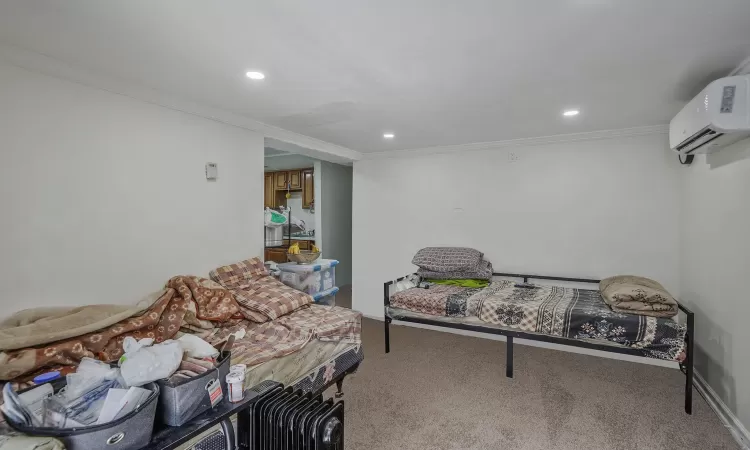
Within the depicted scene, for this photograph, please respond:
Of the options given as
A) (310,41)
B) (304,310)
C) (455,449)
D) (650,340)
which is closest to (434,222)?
(304,310)

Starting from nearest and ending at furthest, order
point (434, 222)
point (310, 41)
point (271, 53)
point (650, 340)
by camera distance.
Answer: point (310, 41) → point (271, 53) → point (650, 340) → point (434, 222)

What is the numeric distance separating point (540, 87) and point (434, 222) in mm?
2346

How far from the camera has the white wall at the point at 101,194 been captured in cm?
206

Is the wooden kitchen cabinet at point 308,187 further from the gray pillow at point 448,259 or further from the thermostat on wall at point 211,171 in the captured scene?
the thermostat on wall at point 211,171

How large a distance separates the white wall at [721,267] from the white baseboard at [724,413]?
39mm

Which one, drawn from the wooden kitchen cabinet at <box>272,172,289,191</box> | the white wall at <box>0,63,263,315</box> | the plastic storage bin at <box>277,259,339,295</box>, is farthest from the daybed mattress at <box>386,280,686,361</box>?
the wooden kitchen cabinet at <box>272,172,289,191</box>

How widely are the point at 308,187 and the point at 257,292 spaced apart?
11.1 feet

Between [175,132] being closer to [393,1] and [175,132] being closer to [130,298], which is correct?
[130,298]

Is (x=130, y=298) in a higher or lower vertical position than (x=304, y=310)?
higher

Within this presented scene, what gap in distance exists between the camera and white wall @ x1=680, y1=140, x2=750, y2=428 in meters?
2.32

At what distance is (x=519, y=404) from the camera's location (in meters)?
2.73

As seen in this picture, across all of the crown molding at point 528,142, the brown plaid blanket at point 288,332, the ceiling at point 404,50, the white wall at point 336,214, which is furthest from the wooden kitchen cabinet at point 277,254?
the ceiling at point 404,50

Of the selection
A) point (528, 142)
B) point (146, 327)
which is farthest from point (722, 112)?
point (146, 327)

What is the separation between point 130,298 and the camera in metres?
2.60
